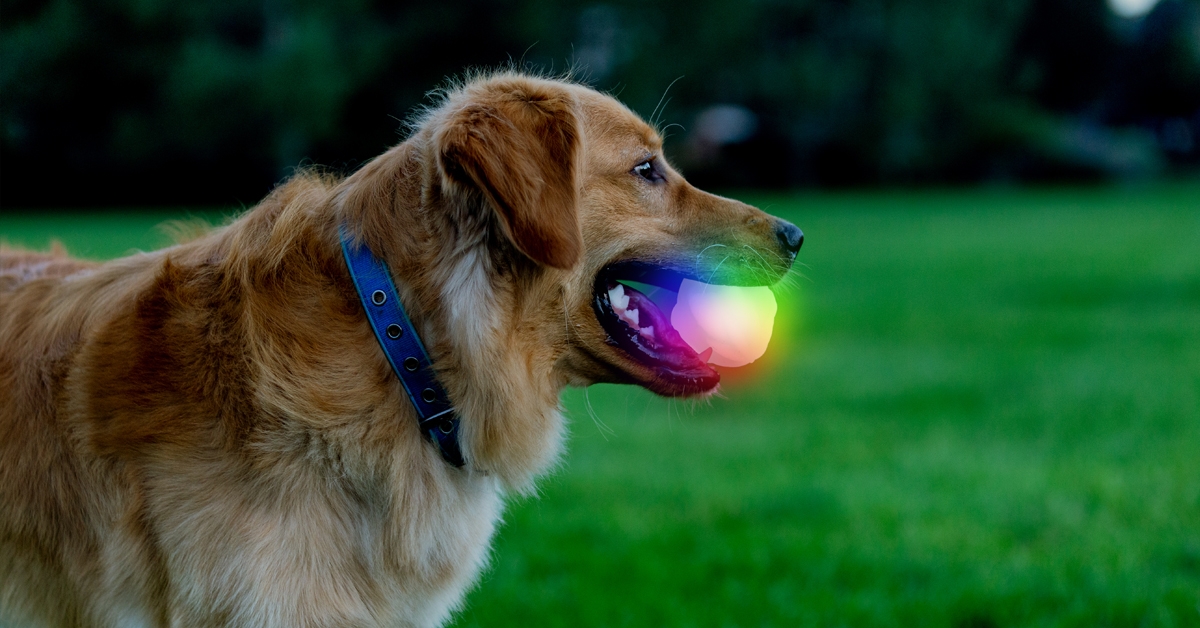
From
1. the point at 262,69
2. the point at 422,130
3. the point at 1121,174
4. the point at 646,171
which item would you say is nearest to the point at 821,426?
the point at 646,171

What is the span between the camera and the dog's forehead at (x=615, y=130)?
3098mm

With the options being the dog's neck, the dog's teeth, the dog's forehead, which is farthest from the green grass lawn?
Result: the dog's forehead

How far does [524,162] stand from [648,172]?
656 millimetres

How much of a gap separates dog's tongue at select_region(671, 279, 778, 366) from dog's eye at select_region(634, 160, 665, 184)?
35cm

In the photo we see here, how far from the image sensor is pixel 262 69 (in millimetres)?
29844

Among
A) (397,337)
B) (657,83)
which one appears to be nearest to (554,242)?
(397,337)

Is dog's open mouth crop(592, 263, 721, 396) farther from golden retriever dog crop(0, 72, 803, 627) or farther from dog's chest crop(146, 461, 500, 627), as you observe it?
dog's chest crop(146, 461, 500, 627)

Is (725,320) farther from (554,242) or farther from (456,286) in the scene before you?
(456,286)

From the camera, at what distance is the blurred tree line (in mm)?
28031

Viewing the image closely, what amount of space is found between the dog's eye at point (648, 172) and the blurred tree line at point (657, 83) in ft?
41.1

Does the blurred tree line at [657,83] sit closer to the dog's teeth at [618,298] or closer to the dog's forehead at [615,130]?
the dog's forehead at [615,130]

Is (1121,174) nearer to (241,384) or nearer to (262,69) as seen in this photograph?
(262,69)

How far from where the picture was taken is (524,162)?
2.67m

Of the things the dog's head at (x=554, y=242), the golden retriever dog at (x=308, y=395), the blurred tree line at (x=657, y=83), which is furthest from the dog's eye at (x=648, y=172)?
the blurred tree line at (x=657, y=83)
